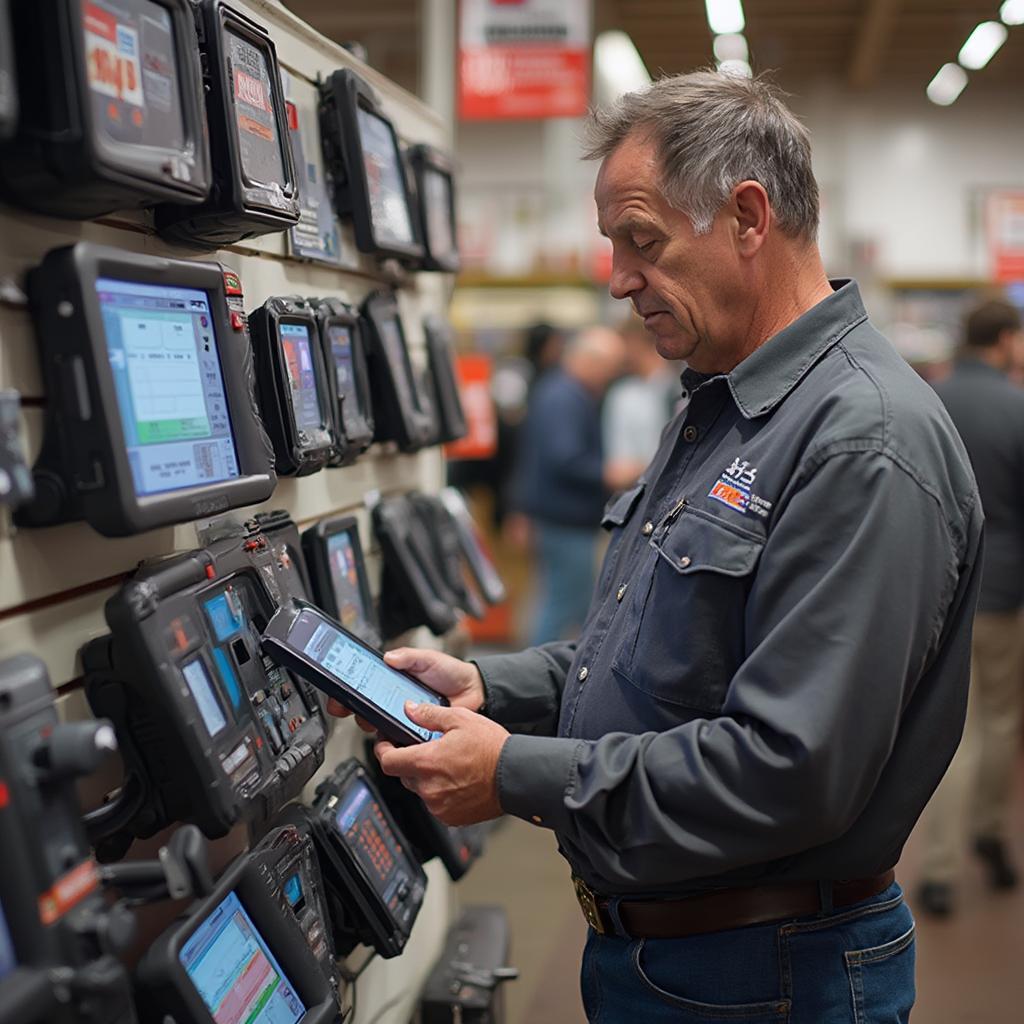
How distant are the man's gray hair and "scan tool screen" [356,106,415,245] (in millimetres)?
660

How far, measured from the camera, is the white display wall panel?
4.29ft

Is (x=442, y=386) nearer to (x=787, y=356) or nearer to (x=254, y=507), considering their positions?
(x=254, y=507)

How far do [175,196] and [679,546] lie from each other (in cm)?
77

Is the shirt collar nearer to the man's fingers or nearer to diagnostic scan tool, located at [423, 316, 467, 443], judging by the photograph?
the man's fingers

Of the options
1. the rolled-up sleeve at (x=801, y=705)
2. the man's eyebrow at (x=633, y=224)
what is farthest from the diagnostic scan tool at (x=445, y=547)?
the rolled-up sleeve at (x=801, y=705)

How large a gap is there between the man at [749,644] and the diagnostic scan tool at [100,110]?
2.01 feet

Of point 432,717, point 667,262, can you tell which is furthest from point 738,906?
point 667,262

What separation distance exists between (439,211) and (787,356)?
1.34m

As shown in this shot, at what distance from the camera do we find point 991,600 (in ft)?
13.7

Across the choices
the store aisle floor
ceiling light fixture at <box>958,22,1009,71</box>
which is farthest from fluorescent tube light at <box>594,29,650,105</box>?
the store aisle floor

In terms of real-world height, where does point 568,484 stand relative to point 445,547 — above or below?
below

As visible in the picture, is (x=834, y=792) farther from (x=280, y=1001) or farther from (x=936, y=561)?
(x=280, y=1001)

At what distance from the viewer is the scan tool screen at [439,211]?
107 inches

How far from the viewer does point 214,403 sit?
157cm
